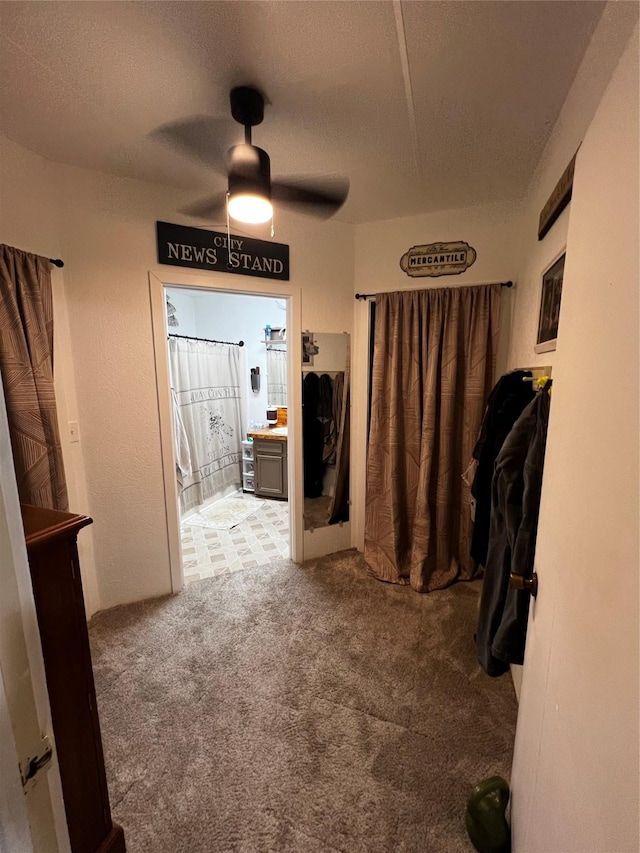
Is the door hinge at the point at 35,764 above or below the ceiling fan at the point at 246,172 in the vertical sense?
below

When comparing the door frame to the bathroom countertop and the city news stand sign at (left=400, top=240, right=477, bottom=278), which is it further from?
the bathroom countertop

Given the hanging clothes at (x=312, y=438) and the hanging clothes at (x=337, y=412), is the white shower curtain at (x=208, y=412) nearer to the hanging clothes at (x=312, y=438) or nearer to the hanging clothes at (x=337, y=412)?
the hanging clothes at (x=312, y=438)

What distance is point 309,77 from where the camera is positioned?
→ 129cm

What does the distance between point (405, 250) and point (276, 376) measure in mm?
2605

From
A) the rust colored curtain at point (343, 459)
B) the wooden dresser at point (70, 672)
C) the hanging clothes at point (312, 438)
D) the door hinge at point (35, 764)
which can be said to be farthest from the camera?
the rust colored curtain at point (343, 459)

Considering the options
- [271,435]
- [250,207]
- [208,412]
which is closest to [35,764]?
[250,207]

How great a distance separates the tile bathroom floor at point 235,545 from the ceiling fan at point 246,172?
239 centimetres

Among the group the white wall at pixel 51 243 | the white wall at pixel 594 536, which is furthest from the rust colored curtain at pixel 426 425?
the white wall at pixel 51 243

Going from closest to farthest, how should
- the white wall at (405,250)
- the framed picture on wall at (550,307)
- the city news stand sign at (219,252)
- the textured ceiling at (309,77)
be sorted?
the textured ceiling at (309,77) < the framed picture on wall at (550,307) < the city news stand sign at (219,252) < the white wall at (405,250)

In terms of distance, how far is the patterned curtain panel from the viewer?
1609mm

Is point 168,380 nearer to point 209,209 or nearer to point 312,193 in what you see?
point 209,209

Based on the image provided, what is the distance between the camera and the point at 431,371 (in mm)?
2326

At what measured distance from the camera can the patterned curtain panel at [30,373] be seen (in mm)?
1609

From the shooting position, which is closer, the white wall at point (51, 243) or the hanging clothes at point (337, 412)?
the white wall at point (51, 243)
